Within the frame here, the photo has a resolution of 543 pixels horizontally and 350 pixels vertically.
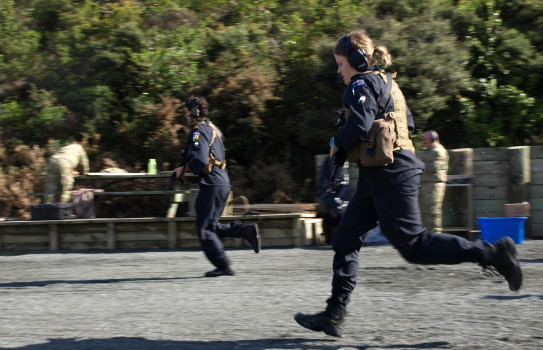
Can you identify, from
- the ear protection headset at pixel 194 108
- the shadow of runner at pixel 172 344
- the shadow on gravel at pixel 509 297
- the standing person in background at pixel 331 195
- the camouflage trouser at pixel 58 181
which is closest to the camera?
the shadow of runner at pixel 172 344

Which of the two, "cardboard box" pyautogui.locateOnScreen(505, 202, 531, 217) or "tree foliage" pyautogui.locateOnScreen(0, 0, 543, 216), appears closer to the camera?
"cardboard box" pyautogui.locateOnScreen(505, 202, 531, 217)

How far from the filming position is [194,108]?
684 centimetres

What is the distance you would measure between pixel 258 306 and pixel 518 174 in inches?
231

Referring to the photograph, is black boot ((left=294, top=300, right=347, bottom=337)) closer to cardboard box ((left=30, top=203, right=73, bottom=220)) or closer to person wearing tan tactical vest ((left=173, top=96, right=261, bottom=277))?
person wearing tan tactical vest ((left=173, top=96, right=261, bottom=277))

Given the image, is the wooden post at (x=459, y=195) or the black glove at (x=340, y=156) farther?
the wooden post at (x=459, y=195)

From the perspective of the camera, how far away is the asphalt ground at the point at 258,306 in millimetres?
4215

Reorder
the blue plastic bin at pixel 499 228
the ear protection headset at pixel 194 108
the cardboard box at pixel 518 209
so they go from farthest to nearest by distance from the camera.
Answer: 1. the cardboard box at pixel 518 209
2. the blue plastic bin at pixel 499 228
3. the ear protection headset at pixel 194 108

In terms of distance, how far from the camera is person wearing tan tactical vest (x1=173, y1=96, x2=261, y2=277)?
6594 millimetres

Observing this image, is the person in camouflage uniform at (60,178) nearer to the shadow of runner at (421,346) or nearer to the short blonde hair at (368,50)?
the short blonde hair at (368,50)

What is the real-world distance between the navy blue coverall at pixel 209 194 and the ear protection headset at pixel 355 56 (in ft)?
8.85

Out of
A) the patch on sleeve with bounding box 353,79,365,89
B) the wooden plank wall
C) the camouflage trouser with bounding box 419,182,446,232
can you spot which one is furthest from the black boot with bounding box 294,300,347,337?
the camouflage trouser with bounding box 419,182,446,232

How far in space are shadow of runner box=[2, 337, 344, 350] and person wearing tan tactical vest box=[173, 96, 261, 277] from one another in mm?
2296

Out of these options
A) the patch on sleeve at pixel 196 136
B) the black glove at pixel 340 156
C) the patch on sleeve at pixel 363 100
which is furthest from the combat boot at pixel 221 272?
the patch on sleeve at pixel 363 100

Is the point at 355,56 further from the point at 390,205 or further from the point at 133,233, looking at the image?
the point at 133,233
